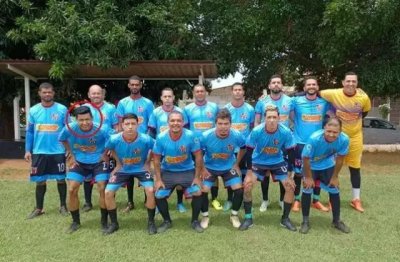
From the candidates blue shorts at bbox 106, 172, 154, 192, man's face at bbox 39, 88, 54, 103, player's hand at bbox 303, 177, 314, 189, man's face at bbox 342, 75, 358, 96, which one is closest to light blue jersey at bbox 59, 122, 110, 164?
blue shorts at bbox 106, 172, 154, 192

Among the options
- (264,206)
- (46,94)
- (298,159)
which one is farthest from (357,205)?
(46,94)

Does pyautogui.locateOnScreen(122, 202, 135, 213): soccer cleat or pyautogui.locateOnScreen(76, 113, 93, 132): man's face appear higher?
pyautogui.locateOnScreen(76, 113, 93, 132): man's face

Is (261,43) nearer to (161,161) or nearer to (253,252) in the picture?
(161,161)

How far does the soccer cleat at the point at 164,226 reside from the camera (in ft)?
17.8

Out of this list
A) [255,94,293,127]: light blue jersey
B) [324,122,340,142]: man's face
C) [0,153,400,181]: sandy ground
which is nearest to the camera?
[324,122,340,142]: man's face

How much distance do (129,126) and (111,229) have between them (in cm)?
127

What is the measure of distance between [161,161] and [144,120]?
1.39 metres

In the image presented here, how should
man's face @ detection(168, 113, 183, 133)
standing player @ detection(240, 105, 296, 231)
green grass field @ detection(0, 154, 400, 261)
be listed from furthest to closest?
standing player @ detection(240, 105, 296, 231) < man's face @ detection(168, 113, 183, 133) < green grass field @ detection(0, 154, 400, 261)

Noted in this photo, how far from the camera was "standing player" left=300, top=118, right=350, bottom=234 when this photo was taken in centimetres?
535

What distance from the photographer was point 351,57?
12.1m

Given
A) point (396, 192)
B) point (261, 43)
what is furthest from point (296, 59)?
point (396, 192)

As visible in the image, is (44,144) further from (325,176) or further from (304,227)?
(325,176)

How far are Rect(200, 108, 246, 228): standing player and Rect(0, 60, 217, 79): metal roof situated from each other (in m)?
4.74

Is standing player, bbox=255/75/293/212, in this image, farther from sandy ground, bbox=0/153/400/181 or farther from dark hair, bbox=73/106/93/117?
sandy ground, bbox=0/153/400/181
